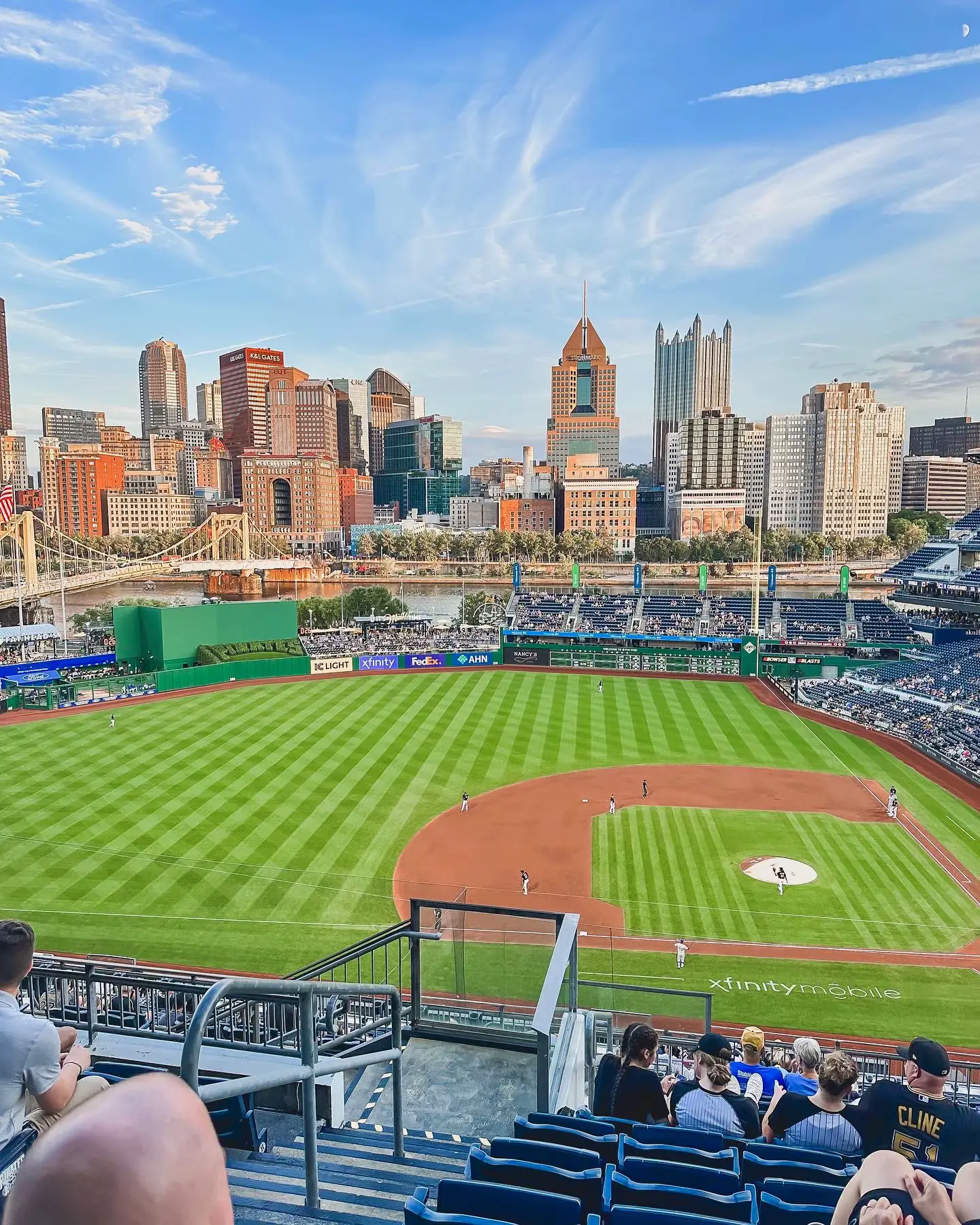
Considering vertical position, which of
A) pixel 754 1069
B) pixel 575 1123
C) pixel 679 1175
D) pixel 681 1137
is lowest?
pixel 754 1069

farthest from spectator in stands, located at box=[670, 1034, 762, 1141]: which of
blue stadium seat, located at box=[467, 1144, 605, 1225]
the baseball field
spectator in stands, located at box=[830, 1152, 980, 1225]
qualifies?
spectator in stands, located at box=[830, 1152, 980, 1225]

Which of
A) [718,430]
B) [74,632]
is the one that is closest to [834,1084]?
[74,632]

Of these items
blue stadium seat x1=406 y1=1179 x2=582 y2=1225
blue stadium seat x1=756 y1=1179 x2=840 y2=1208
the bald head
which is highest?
the bald head

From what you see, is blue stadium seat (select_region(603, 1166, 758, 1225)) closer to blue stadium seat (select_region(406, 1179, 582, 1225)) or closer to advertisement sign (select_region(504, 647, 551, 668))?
blue stadium seat (select_region(406, 1179, 582, 1225))

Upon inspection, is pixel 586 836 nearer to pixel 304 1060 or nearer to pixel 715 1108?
pixel 715 1108

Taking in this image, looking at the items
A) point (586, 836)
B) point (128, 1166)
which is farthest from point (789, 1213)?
point (586, 836)

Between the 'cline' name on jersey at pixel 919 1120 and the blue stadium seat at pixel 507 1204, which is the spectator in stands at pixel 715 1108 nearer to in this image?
the 'cline' name on jersey at pixel 919 1120
